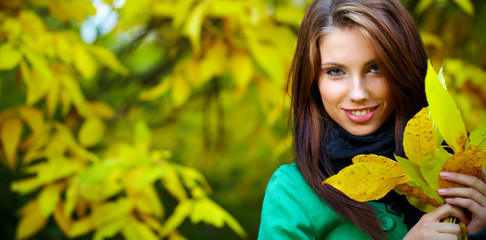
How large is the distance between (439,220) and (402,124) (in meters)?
0.23

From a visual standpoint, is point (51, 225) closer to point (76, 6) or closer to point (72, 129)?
point (72, 129)

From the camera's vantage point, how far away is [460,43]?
6.01 feet

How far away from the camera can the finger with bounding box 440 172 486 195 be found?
606 millimetres

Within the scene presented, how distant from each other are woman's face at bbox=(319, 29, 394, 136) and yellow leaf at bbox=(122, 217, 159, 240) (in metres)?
0.62

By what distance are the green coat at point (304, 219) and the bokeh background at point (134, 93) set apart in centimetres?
19

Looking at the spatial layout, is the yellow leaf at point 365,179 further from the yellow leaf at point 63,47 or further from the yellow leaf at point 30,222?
the yellow leaf at point 30,222

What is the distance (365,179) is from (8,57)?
0.88m

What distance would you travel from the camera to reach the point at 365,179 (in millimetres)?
614

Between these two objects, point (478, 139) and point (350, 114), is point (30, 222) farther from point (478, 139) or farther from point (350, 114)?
point (478, 139)

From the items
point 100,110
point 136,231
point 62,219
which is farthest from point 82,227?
point 100,110

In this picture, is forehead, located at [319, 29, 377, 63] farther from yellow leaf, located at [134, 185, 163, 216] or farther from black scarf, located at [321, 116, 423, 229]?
yellow leaf, located at [134, 185, 163, 216]

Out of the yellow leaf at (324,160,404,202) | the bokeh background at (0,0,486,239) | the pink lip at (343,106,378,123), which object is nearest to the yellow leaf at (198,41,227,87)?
the bokeh background at (0,0,486,239)

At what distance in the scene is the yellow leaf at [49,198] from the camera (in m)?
1.21

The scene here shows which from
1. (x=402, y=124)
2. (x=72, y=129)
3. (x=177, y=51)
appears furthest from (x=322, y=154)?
(x=177, y=51)
